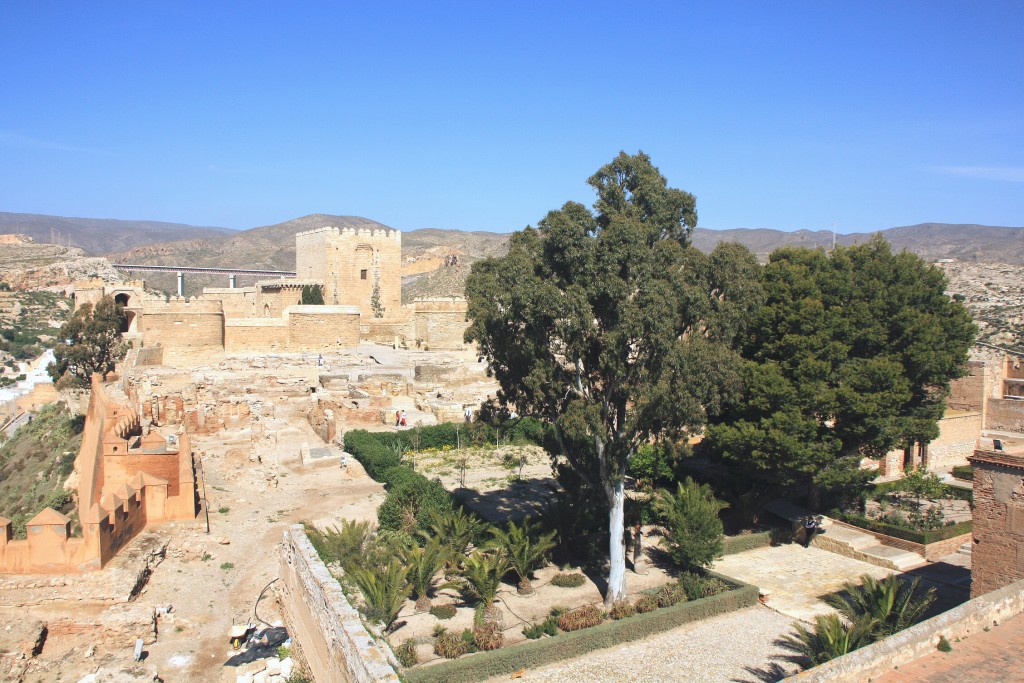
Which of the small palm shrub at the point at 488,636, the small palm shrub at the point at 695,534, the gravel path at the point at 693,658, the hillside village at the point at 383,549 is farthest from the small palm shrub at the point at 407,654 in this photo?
the small palm shrub at the point at 695,534

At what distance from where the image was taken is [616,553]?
12195mm

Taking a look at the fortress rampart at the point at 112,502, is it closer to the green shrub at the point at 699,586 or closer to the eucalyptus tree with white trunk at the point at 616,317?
the eucalyptus tree with white trunk at the point at 616,317

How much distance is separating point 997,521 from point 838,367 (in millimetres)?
4854

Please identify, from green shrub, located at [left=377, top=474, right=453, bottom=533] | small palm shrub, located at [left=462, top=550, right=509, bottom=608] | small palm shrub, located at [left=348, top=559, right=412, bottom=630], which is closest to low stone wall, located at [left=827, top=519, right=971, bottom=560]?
small palm shrub, located at [left=462, top=550, right=509, bottom=608]

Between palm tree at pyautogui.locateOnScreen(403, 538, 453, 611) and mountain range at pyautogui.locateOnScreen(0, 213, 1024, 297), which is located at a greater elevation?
mountain range at pyautogui.locateOnScreen(0, 213, 1024, 297)

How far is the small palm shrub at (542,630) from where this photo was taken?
10664 millimetres

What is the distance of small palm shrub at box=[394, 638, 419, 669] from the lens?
31.6 ft

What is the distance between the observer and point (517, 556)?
40.3 feet

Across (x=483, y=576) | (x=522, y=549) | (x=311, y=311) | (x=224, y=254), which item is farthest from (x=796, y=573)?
(x=224, y=254)

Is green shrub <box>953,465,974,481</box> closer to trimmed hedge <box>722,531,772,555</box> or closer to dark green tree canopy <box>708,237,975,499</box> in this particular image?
dark green tree canopy <box>708,237,975,499</box>

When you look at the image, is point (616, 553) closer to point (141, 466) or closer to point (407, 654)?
point (407, 654)

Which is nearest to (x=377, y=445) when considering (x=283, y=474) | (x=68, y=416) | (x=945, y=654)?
(x=283, y=474)

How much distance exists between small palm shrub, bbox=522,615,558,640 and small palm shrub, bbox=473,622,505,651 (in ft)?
1.28

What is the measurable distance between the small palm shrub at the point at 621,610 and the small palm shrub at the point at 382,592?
3.31 m
